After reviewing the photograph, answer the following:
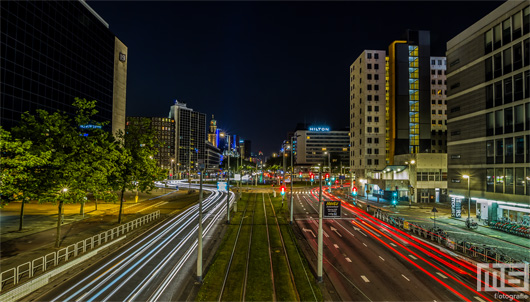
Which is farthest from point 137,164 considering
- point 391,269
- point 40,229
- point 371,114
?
point 371,114

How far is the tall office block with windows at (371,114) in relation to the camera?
76875 millimetres

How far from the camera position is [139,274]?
1897 cm

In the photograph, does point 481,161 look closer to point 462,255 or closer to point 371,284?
point 462,255

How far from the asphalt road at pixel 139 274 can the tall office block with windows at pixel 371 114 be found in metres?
59.2

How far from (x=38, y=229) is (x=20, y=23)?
132ft

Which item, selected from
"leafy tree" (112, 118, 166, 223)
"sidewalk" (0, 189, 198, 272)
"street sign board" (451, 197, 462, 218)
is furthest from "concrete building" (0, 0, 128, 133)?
"street sign board" (451, 197, 462, 218)

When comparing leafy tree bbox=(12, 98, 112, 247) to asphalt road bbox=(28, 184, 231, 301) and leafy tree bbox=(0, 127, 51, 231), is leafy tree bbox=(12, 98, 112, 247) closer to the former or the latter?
leafy tree bbox=(0, 127, 51, 231)

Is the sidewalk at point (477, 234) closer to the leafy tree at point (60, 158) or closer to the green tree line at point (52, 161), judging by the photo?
the green tree line at point (52, 161)

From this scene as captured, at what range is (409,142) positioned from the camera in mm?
74312

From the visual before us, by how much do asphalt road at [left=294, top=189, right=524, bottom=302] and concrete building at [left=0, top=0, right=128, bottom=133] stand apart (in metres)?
54.1

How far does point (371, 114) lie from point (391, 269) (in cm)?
6332

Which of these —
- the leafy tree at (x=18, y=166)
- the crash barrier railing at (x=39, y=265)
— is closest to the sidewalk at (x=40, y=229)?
the crash barrier railing at (x=39, y=265)

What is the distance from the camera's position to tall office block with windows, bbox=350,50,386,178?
76875 mm

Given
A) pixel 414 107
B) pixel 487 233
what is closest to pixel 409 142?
pixel 414 107
